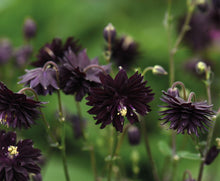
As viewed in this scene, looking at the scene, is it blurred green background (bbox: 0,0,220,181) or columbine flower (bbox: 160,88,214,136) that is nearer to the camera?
columbine flower (bbox: 160,88,214,136)

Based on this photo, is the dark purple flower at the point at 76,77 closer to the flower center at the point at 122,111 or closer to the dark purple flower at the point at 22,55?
the flower center at the point at 122,111

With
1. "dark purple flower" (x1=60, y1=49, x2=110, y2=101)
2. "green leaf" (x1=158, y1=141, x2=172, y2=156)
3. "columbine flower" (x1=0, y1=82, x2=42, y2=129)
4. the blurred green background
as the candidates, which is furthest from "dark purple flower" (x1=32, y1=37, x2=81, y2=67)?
the blurred green background

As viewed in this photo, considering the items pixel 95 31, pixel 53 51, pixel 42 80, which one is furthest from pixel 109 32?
pixel 95 31

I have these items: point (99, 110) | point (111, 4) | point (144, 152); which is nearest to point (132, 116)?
point (99, 110)

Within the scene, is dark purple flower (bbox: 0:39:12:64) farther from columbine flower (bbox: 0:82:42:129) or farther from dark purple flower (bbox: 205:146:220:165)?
dark purple flower (bbox: 205:146:220:165)

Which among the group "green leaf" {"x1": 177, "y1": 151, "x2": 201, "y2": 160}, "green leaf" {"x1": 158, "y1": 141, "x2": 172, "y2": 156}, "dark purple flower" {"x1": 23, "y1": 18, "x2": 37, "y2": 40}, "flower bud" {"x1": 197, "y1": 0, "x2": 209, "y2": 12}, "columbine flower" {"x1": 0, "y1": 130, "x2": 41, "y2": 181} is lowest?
"columbine flower" {"x1": 0, "y1": 130, "x2": 41, "y2": 181}

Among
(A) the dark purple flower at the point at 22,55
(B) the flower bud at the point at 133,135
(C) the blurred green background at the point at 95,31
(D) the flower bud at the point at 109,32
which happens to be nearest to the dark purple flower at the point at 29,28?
(A) the dark purple flower at the point at 22,55

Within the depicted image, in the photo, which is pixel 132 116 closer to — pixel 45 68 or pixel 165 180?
pixel 45 68

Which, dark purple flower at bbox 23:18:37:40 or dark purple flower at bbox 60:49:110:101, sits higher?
dark purple flower at bbox 23:18:37:40
